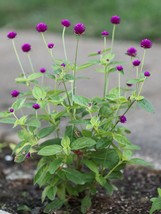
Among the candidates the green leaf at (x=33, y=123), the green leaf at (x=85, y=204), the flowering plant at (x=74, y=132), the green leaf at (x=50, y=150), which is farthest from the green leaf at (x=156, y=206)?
the green leaf at (x=33, y=123)

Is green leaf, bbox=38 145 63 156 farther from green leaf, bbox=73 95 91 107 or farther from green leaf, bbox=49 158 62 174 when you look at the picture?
green leaf, bbox=73 95 91 107

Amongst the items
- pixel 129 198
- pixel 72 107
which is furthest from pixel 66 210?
pixel 72 107

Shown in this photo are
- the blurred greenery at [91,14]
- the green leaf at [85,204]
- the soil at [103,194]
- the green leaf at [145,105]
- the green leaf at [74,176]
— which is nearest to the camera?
the green leaf at [145,105]

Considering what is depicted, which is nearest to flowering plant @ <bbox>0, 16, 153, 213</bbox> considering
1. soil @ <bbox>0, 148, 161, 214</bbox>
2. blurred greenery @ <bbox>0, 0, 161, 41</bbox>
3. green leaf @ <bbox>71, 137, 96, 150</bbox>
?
green leaf @ <bbox>71, 137, 96, 150</bbox>

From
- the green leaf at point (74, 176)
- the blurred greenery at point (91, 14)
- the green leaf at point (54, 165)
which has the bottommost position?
the blurred greenery at point (91, 14)

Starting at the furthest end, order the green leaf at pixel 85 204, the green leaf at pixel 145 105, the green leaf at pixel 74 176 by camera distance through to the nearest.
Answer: the green leaf at pixel 85 204 → the green leaf at pixel 74 176 → the green leaf at pixel 145 105

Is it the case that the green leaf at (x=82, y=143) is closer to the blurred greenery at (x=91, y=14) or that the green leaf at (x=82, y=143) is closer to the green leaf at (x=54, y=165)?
the green leaf at (x=54, y=165)
